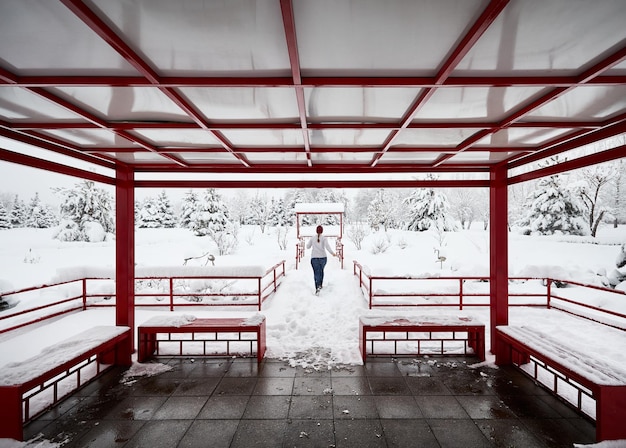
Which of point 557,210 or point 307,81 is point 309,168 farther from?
point 557,210

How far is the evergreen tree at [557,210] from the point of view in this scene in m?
20.5

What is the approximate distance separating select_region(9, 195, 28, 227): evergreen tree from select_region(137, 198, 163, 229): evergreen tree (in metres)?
11.9

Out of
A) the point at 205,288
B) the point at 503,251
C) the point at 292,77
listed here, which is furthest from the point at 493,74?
the point at 205,288


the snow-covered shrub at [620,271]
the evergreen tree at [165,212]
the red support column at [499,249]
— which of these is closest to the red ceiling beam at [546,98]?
the red support column at [499,249]

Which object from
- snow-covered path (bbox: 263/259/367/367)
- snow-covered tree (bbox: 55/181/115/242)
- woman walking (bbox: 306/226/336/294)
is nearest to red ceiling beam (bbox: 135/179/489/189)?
snow-covered path (bbox: 263/259/367/367)

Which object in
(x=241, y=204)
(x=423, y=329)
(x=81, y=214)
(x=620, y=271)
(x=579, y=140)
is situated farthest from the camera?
(x=241, y=204)

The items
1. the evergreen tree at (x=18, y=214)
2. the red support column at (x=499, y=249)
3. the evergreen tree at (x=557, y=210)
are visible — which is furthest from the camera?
the evergreen tree at (x=18, y=214)

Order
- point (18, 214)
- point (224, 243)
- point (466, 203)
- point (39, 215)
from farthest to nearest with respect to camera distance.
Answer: point (39, 215), point (466, 203), point (18, 214), point (224, 243)

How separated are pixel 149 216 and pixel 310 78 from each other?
4243cm

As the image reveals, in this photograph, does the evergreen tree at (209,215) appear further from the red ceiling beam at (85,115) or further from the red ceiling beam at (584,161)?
the red ceiling beam at (584,161)

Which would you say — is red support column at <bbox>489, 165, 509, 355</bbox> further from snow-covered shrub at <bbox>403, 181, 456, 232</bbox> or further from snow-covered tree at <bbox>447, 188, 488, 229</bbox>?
snow-covered tree at <bbox>447, 188, 488, 229</bbox>

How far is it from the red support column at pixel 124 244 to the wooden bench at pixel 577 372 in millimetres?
6362

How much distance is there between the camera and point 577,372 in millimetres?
3455

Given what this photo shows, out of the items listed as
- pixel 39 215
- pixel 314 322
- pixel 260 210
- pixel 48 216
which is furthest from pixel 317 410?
pixel 39 215
